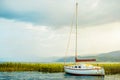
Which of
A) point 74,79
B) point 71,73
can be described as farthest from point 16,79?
point 71,73

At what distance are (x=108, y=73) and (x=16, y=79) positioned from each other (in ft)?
77.1

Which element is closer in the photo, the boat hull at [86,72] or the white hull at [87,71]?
the white hull at [87,71]

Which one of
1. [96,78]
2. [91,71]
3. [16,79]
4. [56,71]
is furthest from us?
[56,71]

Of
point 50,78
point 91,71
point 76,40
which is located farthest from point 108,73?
point 50,78

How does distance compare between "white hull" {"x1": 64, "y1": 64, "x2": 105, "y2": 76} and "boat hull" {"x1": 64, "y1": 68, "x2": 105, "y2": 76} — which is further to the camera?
"boat hull" {"x1": 64, "y1": 68, "x2": 105, "y2": 76}

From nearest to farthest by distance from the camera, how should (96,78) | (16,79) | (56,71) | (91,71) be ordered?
1. (16,79)
2. (96,78)
3. (91,71)
4. (56,71)

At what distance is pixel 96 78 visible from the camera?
6706 cm

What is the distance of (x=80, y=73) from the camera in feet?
238

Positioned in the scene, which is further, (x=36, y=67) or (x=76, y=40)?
(x=36, y=67)

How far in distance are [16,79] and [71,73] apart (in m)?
16.2

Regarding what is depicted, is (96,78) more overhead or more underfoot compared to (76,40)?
more underfoot

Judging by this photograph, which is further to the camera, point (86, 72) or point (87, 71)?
point (86, 72)

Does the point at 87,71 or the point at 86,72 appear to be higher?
the point at 87,71

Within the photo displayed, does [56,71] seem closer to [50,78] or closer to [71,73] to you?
[71,73]
